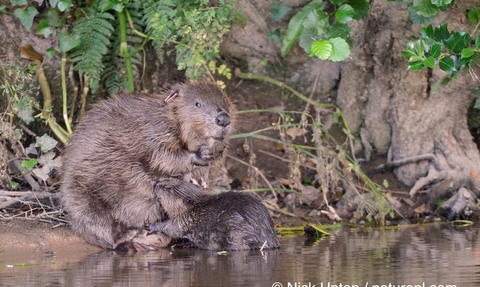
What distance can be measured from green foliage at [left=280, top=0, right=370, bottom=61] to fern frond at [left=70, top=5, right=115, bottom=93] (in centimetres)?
130

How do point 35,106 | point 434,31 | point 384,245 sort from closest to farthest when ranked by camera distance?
point 384,245, point 434,31, point 35,106

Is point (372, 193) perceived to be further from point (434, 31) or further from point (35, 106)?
point (35, 106)

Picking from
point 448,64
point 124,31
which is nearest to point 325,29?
point 448,64

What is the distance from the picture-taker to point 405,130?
667 centimetres

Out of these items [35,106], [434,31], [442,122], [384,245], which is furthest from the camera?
[442,122]

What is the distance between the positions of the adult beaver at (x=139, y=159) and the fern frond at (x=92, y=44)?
0.97 m

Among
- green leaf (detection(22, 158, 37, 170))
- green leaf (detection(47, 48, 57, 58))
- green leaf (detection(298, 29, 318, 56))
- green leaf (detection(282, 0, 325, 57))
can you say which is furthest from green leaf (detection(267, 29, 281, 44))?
green leaf (detection(22, 158, 37, 170))

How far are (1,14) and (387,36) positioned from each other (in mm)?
2739

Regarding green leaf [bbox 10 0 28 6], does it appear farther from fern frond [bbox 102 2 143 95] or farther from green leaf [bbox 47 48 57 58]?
fern frond [bbox 102 2 143 95]

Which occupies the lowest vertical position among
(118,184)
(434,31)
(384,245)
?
(384,245)

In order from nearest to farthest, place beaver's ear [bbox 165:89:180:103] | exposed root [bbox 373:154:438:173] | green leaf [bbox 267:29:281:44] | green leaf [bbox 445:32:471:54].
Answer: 1. beaver's ear [bbox 165:89:180:103]
2. green leaf [bbox 445:32:471:54]
3. exposed root [bbox 373:154:438:173]
4. green leaf [bbox 267:29:281:44]

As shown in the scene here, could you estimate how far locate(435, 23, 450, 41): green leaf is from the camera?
5.44 metres

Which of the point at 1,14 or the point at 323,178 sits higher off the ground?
the point at 1,14

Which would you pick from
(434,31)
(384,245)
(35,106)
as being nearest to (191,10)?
(35,106)
